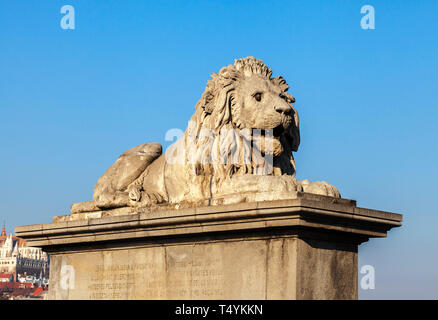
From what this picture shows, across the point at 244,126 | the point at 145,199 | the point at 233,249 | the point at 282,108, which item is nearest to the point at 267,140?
the point at 244,126

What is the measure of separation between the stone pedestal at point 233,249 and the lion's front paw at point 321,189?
0.26m

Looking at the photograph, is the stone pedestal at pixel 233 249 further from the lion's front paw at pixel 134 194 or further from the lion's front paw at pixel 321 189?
the lion's front paw at pixel 134 194

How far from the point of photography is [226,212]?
11852 mm

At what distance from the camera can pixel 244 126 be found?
1332 centimetres

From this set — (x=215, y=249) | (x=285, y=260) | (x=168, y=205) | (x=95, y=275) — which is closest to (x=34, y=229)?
(x=95, y=275)

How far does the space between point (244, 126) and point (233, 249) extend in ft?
6.39

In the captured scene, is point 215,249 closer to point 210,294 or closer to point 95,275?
point 210,294

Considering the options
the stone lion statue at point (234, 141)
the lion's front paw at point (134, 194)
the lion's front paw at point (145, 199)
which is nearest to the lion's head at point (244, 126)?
the stone lion statue at point (234, 141)

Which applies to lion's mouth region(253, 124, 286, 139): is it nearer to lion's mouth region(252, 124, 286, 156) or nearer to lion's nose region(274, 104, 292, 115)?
lion's mouth region(252, 124, 286, 156)

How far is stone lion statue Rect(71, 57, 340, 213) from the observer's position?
13.0m

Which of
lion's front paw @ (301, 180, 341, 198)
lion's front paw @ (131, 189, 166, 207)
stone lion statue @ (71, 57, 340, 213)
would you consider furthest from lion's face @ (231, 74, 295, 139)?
lion's front paw @ (131, 189, 166, 207)

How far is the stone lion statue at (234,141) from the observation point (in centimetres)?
1305

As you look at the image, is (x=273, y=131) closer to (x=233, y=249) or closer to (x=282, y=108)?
(x=282, y=108)

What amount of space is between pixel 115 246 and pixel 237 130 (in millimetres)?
2269
